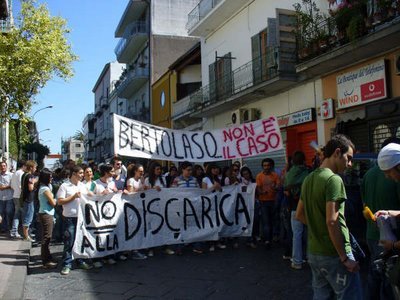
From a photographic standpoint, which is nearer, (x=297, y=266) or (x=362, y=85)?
(x=297, y=266)

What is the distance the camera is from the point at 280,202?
8.48 meters

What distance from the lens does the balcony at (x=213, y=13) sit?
56.2 feet

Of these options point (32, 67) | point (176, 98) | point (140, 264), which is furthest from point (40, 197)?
point (176, 98)

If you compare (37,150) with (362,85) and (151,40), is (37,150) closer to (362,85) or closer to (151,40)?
(151,40)

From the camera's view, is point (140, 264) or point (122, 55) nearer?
point (140, 264)

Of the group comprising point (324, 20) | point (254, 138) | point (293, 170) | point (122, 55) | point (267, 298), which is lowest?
point (267, 298)

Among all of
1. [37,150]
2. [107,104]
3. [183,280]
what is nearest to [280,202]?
[183,280]

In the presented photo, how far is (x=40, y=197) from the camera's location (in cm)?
A: 730

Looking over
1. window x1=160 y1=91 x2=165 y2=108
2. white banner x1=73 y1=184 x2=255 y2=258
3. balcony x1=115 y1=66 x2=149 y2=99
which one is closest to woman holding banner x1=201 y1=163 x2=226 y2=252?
white banner x1=73 y1=184 x2=255 y2=258

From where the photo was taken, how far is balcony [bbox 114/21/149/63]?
31781 mm

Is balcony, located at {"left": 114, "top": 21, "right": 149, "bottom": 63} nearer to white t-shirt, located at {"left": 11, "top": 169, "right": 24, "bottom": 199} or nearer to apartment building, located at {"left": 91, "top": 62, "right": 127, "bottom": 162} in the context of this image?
apartment building, located at {"left": 91, "top": 62, "right": 127, "bottom": 162}

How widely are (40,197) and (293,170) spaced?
13.0 feet

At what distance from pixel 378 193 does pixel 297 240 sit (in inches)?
107

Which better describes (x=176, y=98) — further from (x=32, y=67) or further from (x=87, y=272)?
(x=87, y=272)
